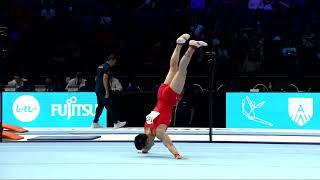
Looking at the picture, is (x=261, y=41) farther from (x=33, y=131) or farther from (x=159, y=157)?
(x=159, y=157)

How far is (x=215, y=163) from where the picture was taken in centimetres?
1041

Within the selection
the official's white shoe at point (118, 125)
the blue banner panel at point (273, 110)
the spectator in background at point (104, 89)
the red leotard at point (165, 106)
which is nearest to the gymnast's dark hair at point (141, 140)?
the red leotard at point (165, 106)

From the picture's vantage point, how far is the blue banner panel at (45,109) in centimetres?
1806

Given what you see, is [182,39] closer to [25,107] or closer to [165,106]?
[165,106]

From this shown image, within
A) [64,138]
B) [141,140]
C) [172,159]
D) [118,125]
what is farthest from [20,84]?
[172,159]

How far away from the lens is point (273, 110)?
1766 centimetres

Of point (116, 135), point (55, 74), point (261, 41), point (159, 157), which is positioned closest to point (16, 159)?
point (159, 157)

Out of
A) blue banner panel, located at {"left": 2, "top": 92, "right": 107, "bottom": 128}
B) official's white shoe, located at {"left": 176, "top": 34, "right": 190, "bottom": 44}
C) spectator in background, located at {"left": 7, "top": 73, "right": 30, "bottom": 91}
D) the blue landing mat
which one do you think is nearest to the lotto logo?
blue banner panel, located at {"left": 2, "top": 92, "right": 107, "bottom": 128}

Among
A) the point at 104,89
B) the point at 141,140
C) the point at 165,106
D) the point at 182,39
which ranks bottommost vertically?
the point at 141,140

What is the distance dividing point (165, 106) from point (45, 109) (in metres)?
7.61

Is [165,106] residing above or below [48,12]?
below

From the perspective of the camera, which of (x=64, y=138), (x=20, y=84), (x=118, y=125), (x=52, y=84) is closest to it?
(x=64, y=138)

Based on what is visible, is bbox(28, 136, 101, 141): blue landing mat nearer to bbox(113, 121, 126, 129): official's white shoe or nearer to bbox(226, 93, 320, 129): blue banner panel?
bbox(113, 121, 126, 129): official's white shoe

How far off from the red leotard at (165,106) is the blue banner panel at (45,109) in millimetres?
7078
